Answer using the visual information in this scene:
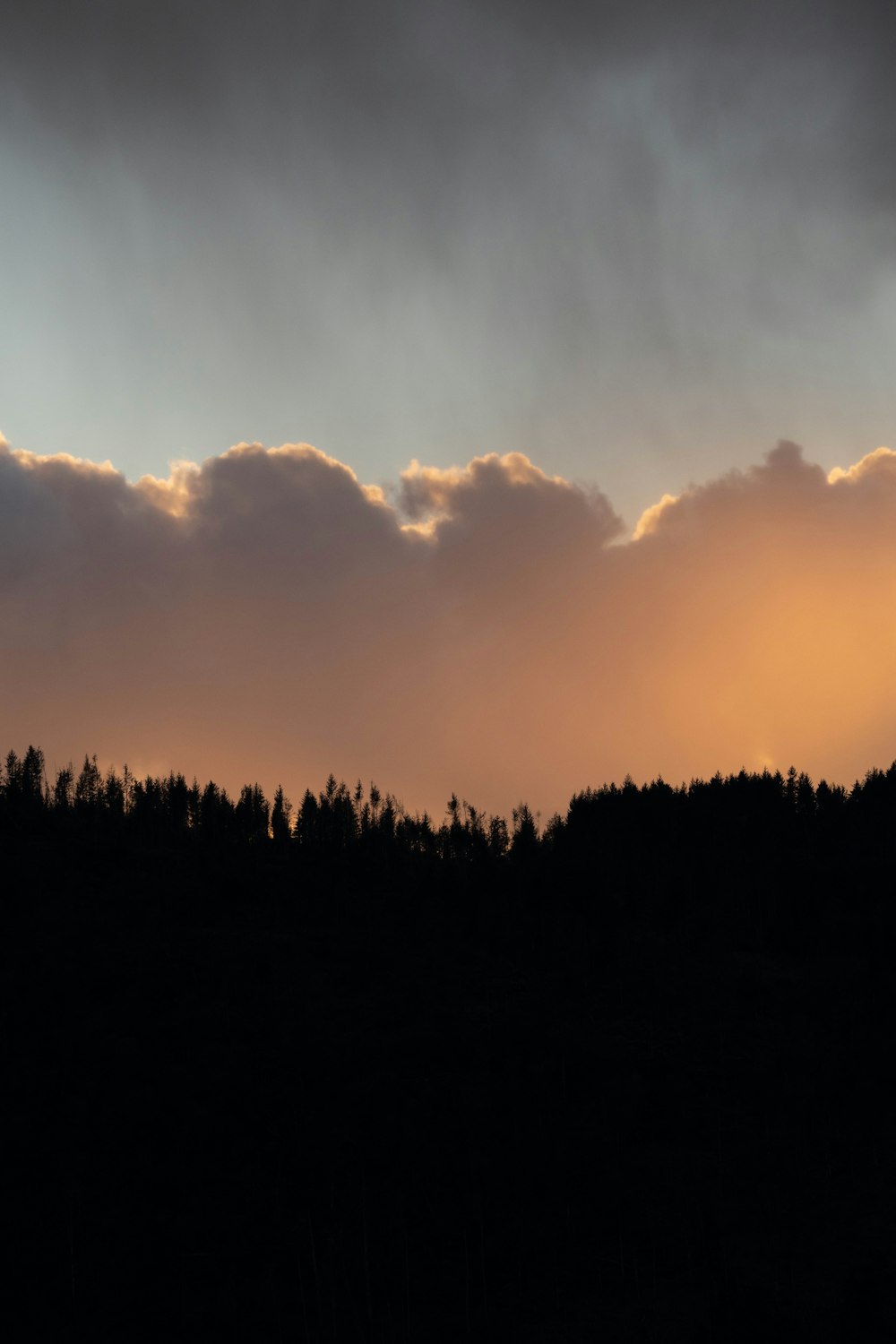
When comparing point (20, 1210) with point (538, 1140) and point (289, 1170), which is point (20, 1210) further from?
point (538, 1140)

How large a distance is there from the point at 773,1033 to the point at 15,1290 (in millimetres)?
95069

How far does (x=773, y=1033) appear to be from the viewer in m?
139

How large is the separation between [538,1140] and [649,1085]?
19.0 metres

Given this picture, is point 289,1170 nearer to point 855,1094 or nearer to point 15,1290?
point 15,1290

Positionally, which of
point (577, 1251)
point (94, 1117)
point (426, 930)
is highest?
point (426, 930)

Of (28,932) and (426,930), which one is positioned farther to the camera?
(426,930)

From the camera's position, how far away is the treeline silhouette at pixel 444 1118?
283 ft

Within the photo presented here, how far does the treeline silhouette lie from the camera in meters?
86.1

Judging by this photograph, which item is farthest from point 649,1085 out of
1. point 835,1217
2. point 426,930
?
point 426,930

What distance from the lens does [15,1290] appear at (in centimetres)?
8500

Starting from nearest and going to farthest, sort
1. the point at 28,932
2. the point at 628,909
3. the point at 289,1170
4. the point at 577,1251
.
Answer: the point at 577,1251 → the point at 289,1170 → the point at 28,932 → the point at 628,909

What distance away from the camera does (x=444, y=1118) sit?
11431cm

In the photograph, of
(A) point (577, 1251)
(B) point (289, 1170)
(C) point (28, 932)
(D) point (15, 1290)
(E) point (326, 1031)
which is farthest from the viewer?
(C) point (28, 932)

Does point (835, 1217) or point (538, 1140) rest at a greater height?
point (538, 1140)
